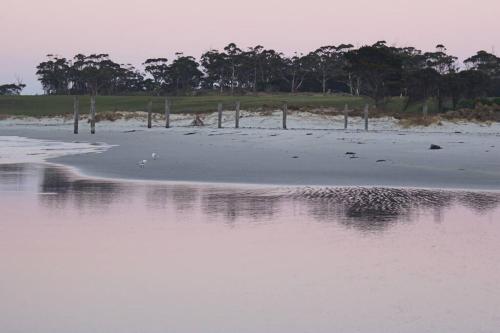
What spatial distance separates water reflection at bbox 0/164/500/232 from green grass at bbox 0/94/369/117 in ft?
137

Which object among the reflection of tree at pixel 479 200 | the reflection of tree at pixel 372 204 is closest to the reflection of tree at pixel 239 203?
the reflection of tree at pixel 372 204

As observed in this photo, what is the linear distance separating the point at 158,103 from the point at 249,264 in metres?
71.8

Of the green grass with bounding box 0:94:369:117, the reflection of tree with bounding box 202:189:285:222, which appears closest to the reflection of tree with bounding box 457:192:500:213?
the reflection of tree with bounding box 202:189:285:222

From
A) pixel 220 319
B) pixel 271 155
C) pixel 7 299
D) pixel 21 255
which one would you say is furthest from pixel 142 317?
pixel 271 155

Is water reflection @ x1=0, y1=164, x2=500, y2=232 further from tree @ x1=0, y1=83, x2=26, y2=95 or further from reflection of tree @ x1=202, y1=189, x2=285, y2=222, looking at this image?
Answer: tree @ x1=0, y1=83, x2=26, y2=95

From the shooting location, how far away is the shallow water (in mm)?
5055

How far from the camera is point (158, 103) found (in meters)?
77.6

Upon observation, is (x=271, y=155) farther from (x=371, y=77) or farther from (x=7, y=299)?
(x=371, y=77)

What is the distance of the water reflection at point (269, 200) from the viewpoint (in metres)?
10.1

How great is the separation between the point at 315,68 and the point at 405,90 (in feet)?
150

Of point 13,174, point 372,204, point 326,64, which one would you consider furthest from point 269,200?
point 326,64

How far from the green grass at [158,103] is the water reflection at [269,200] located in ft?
137

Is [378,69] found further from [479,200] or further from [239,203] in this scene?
[239,203]

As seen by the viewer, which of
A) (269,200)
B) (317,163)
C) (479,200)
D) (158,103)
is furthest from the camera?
(158,103)
